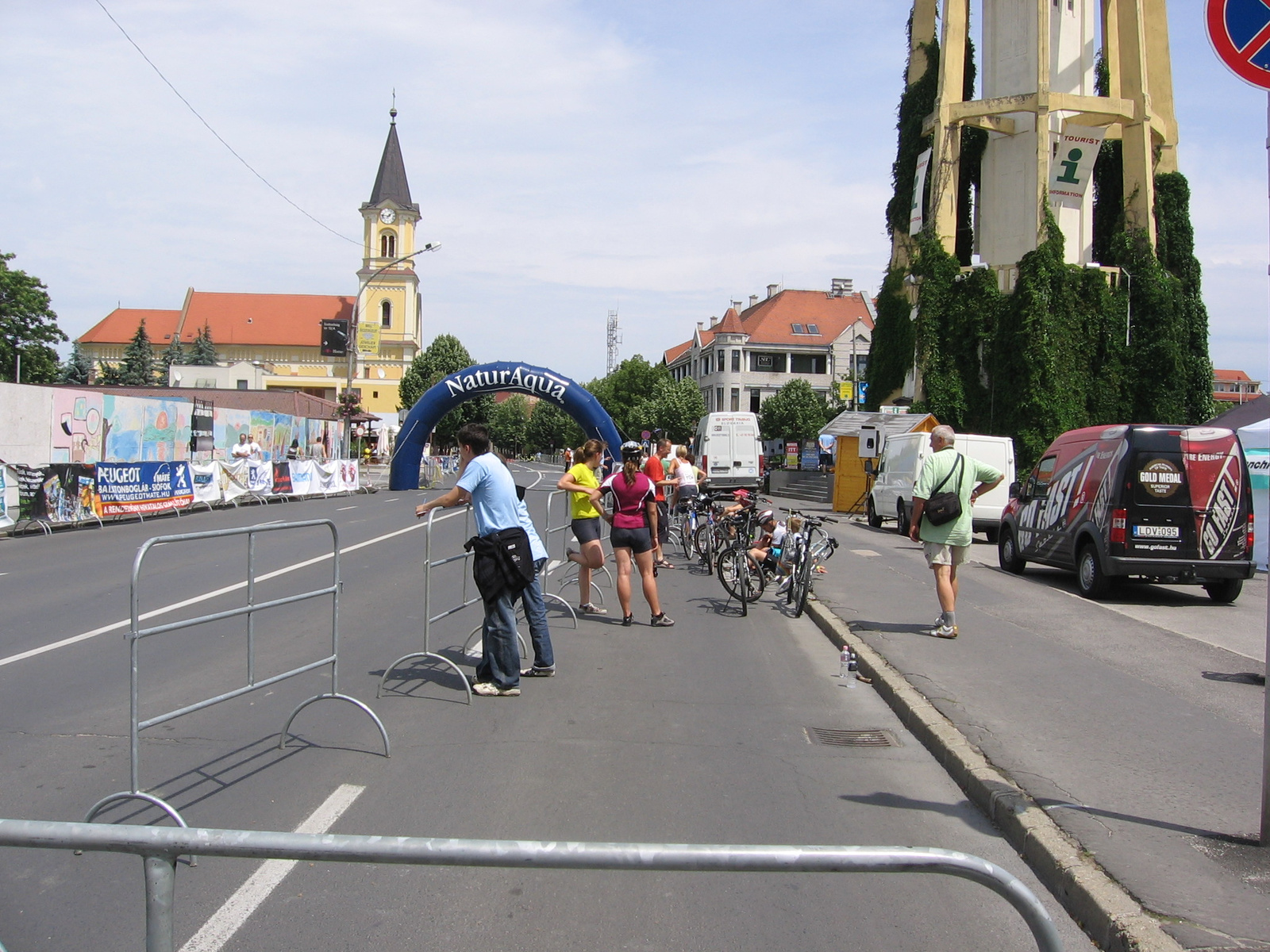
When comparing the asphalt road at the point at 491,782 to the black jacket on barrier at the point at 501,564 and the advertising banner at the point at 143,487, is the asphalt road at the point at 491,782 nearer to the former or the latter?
the black jacket on barrier at the point at 501,564

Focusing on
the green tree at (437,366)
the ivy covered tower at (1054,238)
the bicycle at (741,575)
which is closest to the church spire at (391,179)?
the green tree at (437,366)

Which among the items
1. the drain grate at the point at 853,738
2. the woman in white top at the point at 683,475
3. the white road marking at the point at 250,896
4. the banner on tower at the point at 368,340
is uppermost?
the banner on tower at the point at 368,340

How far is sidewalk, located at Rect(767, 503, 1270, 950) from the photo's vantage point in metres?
3.96

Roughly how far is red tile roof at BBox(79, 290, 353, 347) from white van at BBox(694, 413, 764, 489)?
271ft

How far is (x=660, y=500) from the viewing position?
49.2ft

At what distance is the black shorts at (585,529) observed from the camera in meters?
10.3

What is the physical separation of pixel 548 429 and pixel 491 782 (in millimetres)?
139210

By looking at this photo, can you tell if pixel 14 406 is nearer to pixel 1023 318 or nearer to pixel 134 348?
pixel 1023 318

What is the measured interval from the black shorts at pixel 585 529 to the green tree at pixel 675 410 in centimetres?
7134

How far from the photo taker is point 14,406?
21.4m

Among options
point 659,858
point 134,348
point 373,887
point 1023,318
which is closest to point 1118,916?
point 659,858

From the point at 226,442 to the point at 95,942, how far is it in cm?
3237

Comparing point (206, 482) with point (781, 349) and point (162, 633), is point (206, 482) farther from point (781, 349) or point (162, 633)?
point (781, 349)

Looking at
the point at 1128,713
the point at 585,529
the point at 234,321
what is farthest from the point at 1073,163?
the point at 234,321
